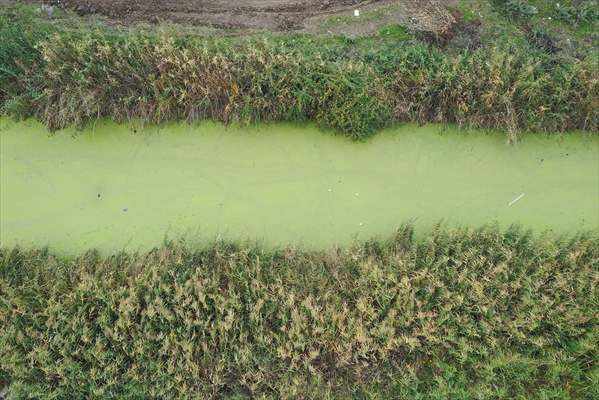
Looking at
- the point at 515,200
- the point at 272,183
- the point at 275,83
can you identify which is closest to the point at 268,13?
the point at 275,83

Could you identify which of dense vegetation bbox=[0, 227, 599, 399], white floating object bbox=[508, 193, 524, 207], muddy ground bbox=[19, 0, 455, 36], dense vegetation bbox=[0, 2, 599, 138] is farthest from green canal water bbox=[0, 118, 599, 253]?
muddy ground bbox=[19, 0, 455, 36]

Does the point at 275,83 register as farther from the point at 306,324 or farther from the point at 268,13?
the point at 306,324

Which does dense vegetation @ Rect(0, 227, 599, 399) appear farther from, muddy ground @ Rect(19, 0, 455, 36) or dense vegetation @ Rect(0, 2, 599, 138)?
muddy ground @ Rect(19, 0, 455, 36)

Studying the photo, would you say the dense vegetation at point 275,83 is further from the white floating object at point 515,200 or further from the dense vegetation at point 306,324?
the dense vegetation at point 306,324

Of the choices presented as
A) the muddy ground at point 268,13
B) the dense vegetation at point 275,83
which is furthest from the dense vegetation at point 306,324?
the muddy ground at point 268,13

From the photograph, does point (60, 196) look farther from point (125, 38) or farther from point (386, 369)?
point (386, 369)

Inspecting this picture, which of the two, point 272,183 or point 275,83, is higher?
point 275,83

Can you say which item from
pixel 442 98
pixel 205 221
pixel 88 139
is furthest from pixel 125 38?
pixel 442 98
